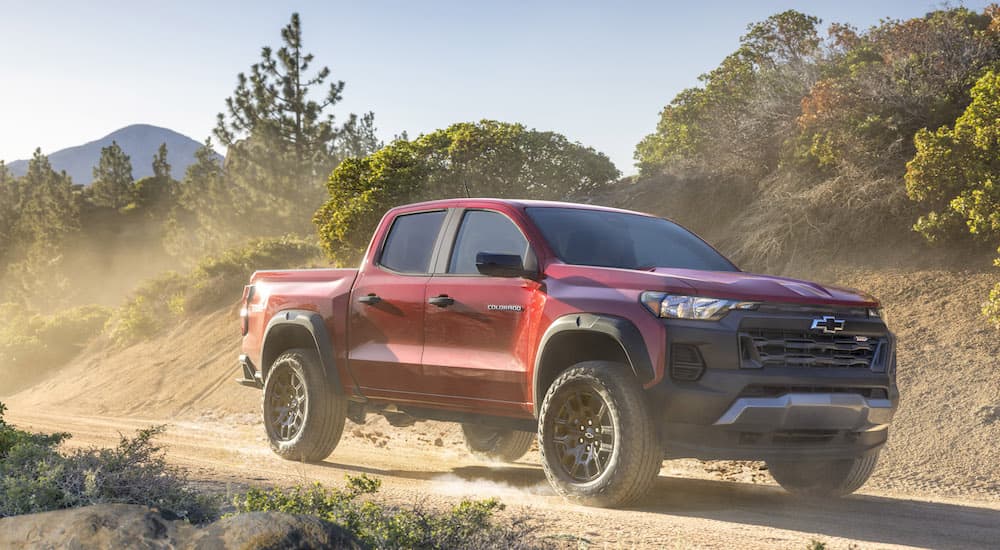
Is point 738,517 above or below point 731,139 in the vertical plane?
below

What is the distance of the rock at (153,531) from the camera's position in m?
3.64

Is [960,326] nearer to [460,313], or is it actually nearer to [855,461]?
[855,461]

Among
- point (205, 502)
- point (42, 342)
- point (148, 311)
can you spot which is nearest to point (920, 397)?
point (205, 502)

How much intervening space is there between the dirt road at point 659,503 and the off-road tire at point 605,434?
0.44ft

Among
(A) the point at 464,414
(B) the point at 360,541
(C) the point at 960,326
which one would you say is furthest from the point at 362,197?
(B) the point at 360,541

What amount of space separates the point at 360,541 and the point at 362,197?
1791 centimetres

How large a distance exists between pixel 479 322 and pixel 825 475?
9.13 feet

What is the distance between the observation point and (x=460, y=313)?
7117 millimetres

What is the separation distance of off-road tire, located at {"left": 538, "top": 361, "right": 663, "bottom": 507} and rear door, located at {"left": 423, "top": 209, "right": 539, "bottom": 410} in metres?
0.43

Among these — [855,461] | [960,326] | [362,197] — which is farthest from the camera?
[362,197]

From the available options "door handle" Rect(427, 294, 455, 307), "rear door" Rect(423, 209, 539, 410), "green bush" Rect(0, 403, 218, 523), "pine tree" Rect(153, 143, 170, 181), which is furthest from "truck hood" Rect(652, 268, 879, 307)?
"pine tree" Rect(153, 143, 170, 181)

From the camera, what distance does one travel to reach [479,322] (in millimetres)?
6988

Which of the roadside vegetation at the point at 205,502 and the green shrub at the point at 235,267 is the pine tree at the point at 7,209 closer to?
the green shrub at the point at 235,267

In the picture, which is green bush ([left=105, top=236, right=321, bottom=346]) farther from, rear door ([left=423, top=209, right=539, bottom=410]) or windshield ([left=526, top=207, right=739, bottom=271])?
windshield ([left=526, top=207, right=739, bottom=271])
